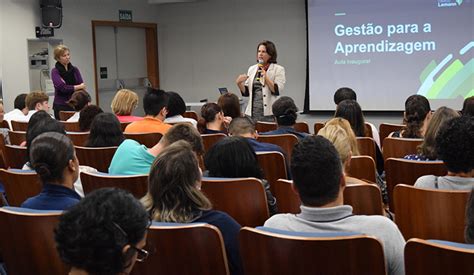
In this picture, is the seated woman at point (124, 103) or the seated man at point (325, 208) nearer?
the seated man at point (325, 208)

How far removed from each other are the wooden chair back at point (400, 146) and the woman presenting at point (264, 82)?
3.08 m

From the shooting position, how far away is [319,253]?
6.09 feet

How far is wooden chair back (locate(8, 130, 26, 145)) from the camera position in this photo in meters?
5.34

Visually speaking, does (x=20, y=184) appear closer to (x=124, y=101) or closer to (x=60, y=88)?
(x=124, y=101)

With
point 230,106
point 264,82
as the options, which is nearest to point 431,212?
point 230,106

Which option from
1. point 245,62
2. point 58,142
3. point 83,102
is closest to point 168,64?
point 245,62

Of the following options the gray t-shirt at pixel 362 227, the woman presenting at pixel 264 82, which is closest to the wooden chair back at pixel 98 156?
the gray t-shirt at pixel 362 227

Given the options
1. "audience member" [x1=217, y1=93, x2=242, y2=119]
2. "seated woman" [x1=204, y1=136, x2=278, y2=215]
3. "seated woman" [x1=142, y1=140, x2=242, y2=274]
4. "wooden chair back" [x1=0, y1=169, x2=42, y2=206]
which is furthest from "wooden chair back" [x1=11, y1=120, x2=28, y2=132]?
"seated woman" [x1=142, y1=140, x2=242, y2=274]

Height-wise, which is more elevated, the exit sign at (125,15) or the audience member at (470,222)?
the exit sign at (125,15)

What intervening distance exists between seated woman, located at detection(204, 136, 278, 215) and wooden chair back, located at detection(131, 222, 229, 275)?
1.13 m

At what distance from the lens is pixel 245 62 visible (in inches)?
436

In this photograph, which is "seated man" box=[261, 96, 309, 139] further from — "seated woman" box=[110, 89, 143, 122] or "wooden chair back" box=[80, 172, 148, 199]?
"wooden chair back" box=[80, 172, 148, 199]

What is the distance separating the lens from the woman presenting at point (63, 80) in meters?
7.81

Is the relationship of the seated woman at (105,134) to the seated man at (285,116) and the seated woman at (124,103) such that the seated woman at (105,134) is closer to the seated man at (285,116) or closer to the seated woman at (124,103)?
the seated man at (285,116)
